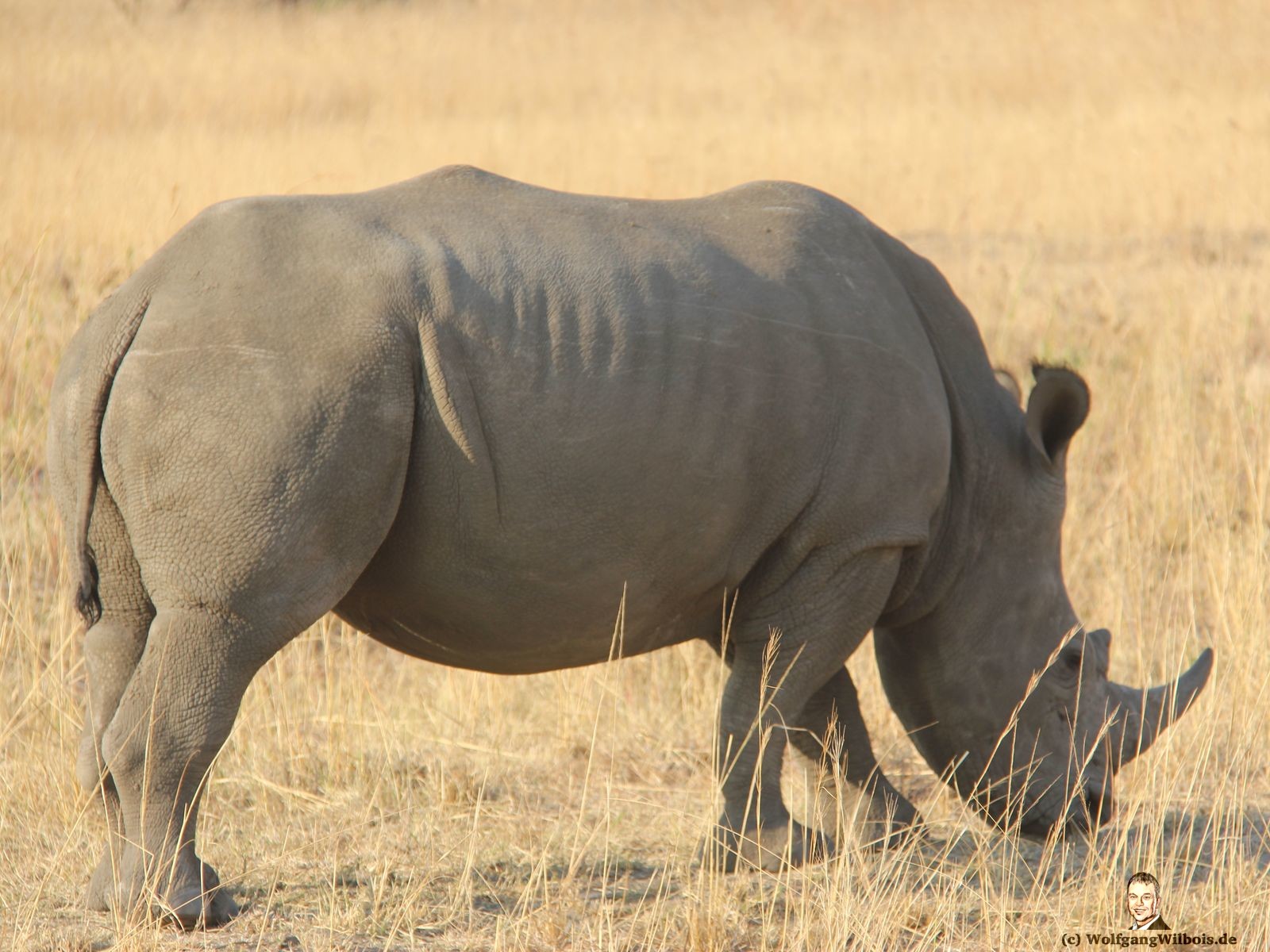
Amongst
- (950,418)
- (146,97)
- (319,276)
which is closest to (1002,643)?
(950,418)

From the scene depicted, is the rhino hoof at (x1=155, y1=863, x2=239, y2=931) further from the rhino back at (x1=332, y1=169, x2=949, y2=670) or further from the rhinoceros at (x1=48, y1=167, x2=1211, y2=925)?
the rhino back at (x1=332, y1=169, x2=949, y2=670)

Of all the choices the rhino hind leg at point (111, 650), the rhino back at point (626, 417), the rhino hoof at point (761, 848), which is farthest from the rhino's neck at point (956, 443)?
the rhino hind leg at point (111, 650)

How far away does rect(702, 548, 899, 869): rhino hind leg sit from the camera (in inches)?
162

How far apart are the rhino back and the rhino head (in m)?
0.37

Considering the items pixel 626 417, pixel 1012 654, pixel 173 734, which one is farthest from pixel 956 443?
pixel 173 734

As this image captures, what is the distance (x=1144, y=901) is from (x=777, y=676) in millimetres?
1102

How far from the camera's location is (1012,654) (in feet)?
14.9

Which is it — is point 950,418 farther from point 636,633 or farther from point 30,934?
point 30,934

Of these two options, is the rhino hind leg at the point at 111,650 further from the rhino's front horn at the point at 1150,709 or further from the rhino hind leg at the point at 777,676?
the rhino's front horn at the point at 1150,709

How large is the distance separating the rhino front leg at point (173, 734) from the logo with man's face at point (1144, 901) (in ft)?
7.38

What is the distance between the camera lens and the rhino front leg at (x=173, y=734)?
136 inches

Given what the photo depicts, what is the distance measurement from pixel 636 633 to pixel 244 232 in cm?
143

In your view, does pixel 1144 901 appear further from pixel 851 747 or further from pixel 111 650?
A: pixel 111 650

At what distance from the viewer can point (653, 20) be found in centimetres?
2492
